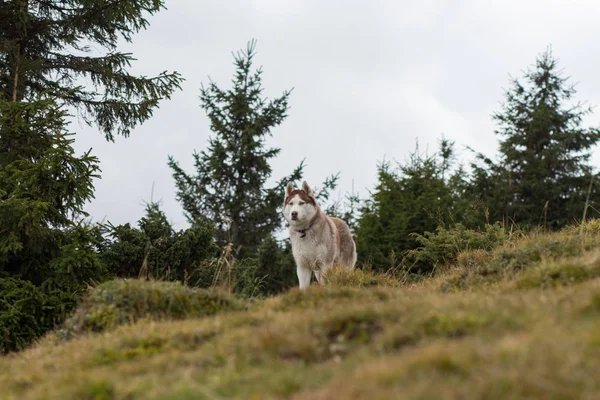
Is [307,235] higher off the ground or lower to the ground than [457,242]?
lower

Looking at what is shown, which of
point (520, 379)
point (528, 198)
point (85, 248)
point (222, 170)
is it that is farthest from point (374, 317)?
point (528, 198)

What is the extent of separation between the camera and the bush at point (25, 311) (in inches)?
481

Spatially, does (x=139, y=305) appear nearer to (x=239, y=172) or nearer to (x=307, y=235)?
(x=307, y=235)

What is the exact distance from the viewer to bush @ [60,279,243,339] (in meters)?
7.34

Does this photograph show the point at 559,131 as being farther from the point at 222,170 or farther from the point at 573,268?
the point at 573,268

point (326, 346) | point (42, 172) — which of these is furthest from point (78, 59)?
point (326, 346)

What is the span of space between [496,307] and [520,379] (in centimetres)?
182

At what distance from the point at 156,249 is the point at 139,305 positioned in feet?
27.8

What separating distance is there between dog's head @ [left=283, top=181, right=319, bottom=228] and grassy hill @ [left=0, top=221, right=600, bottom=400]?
4558mm

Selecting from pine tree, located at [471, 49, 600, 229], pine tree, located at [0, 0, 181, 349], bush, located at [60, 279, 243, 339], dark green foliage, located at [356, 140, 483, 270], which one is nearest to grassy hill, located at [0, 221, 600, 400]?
bush, located at [60, 279, 243, 339]

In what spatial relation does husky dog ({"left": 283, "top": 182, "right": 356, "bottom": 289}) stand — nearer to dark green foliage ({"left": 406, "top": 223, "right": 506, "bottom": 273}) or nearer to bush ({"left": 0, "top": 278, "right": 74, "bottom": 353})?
dark green foliage ({"left": 406, "top": 223, "right": 506, "bottom": 273})

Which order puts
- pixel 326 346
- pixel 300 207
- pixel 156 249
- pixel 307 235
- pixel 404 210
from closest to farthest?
1. pixel 326 346
2. pixel 300 207
3. pixel 307 235
4. pixel 156 249
5. pixel 404 210

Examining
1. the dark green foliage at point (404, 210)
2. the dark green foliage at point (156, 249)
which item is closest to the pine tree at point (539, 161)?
the dark green foliage at point (404, 210)

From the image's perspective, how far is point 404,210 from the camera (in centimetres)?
2355
